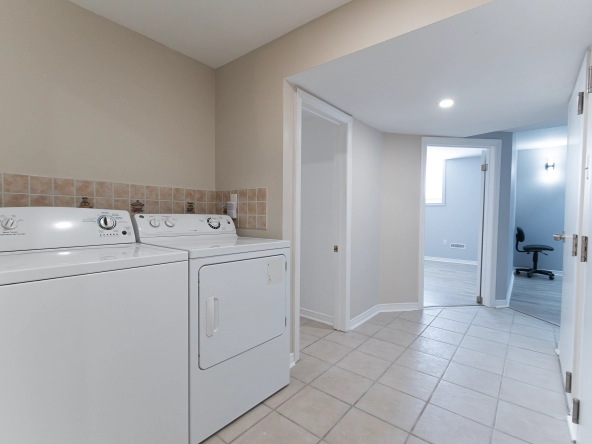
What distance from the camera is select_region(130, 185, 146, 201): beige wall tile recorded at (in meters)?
1.85

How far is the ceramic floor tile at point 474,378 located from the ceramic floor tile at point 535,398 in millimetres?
47

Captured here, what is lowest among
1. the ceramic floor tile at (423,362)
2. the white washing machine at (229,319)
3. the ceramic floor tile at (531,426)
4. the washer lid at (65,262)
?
the ceramic floor tile at (423,362)

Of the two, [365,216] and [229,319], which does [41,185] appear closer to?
[229,319]

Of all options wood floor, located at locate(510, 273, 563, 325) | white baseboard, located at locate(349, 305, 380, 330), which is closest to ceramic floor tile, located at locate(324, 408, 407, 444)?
white baseboard, located at locate(349, 305, 380, 330)

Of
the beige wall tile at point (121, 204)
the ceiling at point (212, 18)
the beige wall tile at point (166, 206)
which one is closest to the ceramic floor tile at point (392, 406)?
the beige wall tile at point (166, 206)

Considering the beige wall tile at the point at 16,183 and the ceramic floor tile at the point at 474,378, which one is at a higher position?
the beige wall tile at the point at 16,183

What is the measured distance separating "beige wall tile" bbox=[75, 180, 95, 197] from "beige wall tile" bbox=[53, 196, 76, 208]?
4cm

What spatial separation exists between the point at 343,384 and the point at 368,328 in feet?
3.28

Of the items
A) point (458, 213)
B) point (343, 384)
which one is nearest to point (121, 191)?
point (343, 384)

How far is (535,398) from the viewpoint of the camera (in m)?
1.69

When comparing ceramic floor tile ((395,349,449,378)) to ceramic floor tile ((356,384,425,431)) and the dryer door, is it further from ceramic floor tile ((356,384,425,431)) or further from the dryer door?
the dryer door

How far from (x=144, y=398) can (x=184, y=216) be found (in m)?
1.04

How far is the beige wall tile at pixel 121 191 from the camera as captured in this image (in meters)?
1.77

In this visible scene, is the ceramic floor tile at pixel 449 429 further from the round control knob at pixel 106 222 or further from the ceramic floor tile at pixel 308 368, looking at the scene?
the round control knob at pixel 106 222
